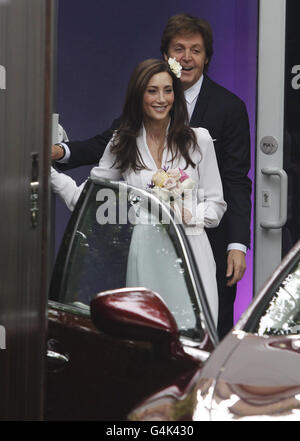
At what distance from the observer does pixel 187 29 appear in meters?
4.33

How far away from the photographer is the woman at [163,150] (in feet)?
12.8

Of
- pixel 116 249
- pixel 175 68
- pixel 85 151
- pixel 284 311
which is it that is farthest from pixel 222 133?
pixel 284 311

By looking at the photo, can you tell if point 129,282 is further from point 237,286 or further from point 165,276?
point 237,286

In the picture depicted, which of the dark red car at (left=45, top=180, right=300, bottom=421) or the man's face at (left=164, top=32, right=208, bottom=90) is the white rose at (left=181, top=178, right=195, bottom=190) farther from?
the dark red car at (left=45, top=180, right=300, bottom=421)

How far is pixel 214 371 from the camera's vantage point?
1.95 metres

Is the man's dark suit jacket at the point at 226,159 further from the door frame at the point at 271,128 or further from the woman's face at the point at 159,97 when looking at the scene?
the woman's face at the point at 159,97

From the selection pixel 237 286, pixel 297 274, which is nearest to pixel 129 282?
pixel 297 274

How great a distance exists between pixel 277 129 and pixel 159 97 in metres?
0.59

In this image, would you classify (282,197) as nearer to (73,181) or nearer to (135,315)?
(73,181)

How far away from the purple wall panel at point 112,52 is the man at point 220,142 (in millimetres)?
137

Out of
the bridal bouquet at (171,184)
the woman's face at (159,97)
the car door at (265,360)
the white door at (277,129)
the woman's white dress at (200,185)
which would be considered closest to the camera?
the car door at (265,360)

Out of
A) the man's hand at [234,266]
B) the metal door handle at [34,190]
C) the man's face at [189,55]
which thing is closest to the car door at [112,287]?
the metal door handle at [34,190]

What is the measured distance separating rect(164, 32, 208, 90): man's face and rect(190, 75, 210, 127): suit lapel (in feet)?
0.18

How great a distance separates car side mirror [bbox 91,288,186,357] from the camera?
214cm
